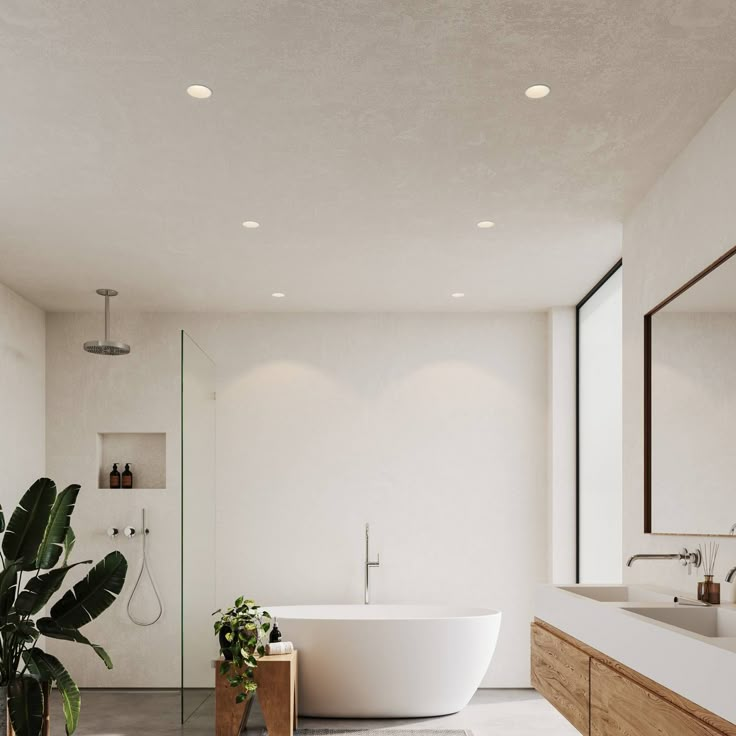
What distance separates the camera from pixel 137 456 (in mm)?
6133

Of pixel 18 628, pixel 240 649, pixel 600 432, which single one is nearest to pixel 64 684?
pixel 18 628

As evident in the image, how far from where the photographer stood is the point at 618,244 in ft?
14.4

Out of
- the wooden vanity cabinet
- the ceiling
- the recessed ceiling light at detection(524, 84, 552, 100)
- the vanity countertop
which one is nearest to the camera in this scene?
the vanity countertop

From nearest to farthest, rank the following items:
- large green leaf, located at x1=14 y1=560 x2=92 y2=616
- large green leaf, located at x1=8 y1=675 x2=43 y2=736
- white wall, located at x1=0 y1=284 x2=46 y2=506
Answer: large green leaf, located at x1=8 y1=675 x2=43 y2=736, large green leaf, located at x1=14 y1=560 x2=92 y2=616, white wall, located at x1=0 y1=284 x2=46 y2=506

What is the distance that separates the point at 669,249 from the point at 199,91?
6.06 ft

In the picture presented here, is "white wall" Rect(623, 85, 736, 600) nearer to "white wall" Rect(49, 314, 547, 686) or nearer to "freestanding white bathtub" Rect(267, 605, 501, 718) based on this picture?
"freestanding white bathtub" Rect(267, 605, 501, 718)

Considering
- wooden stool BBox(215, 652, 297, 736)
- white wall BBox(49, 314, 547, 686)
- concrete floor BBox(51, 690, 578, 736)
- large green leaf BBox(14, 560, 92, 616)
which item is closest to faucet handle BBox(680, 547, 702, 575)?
concrete floor BBox(51, 690, 578, 736)

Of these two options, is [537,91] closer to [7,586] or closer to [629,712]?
[629,712]

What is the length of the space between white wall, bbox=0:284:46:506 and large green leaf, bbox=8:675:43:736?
158 centimetres

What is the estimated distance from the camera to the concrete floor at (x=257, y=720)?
485 centimetres

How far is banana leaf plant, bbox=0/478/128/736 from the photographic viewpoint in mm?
3877

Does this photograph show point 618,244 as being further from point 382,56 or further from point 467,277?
point 382,56

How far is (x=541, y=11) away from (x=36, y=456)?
4.82 metres

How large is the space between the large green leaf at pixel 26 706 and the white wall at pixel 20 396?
1.58m
